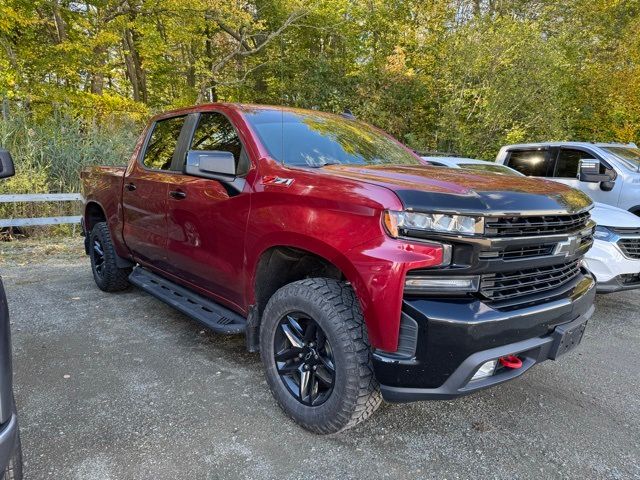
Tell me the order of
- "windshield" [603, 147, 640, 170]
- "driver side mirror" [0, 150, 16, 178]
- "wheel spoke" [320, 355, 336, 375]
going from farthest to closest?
"windshield" [603, 147, 640, 170]
"wheel spoke" [320, 355, 336, 375]
"driver side mirror" [0, 150, 16, 178]

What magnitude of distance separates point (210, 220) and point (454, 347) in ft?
5.82

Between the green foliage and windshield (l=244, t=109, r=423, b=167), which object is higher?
the green foliage

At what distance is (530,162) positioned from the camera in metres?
7.61

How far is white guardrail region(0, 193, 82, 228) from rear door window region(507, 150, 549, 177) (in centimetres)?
733

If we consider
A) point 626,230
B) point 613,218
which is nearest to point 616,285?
point 626,230

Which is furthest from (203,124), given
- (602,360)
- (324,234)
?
(602,360)

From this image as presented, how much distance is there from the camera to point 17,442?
1.52m

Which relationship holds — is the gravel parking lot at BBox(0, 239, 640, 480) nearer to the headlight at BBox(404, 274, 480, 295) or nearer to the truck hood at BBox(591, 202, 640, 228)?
the headlight at BBox(404, 274, 480, 295)

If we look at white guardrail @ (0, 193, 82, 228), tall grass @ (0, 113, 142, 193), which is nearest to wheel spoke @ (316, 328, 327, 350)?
white guardrail @ (0, 193, 82, 228)

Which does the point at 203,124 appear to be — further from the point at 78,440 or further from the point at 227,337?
the point at 78,440

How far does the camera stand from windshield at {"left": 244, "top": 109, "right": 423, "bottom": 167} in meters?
2.79

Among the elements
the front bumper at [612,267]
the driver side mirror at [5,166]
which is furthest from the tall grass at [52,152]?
the front bumper at [612,267]

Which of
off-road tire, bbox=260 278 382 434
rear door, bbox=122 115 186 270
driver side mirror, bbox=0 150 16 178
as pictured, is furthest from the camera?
rear door, bbox=122 115 186 270

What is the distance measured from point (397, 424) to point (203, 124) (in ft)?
8.17
